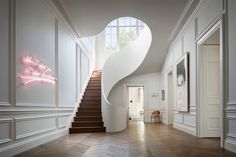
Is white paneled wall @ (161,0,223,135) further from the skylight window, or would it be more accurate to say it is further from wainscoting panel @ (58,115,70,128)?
the skylight window

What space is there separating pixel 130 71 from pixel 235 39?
924 centimetres

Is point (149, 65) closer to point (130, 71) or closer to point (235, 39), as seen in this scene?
point (130, 71)

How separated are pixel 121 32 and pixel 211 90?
36.3ft

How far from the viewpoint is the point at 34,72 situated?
20.4ft

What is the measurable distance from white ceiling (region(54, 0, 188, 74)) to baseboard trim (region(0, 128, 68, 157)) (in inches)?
136

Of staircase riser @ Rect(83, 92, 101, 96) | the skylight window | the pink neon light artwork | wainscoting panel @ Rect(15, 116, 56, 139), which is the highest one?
the skylight window

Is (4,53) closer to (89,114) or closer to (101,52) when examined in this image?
(89,114)

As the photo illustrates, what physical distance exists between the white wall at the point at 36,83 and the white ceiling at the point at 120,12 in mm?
472

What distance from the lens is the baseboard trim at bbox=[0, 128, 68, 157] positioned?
4.72 metres

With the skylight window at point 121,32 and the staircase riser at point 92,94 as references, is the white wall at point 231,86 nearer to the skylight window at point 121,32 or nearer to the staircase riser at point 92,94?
the staircase riser at point 92,94

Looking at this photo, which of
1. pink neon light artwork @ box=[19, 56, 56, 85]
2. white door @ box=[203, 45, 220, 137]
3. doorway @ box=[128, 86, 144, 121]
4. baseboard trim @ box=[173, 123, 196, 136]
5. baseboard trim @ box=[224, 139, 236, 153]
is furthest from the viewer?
doorway @ box=[128, 86, 144, 121]

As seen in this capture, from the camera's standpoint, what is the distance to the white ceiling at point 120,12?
26.2 ft

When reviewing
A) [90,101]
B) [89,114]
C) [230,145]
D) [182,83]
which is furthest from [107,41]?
[230,145]

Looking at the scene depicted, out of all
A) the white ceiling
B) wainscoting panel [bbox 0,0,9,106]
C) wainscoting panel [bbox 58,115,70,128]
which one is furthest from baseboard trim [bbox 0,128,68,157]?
the white ceiling
